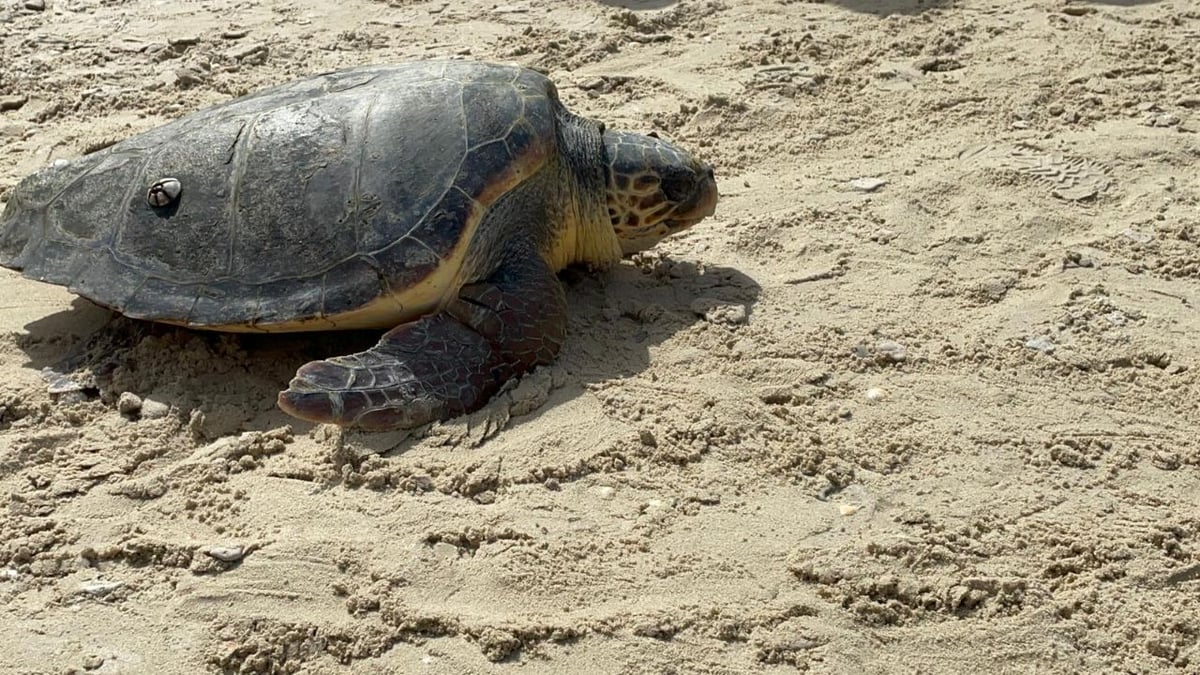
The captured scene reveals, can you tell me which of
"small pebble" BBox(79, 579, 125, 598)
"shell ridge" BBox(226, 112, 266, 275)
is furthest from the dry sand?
"shell ridge" BBox(226, 112, 266, 275)

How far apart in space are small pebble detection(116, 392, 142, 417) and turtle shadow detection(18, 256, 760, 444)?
0.06m

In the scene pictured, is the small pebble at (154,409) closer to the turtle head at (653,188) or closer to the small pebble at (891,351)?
the turtle head at (653,188)

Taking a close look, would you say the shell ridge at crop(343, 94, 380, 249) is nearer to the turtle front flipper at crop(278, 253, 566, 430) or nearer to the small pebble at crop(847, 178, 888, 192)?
the turtle front flipper at crop(278, 253, 566, 430)

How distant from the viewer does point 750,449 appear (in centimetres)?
357

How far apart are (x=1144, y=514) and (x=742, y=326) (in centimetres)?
141

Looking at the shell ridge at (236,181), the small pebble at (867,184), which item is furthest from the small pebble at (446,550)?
the small pebble at (867,184)

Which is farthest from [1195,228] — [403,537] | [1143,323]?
[403,537]

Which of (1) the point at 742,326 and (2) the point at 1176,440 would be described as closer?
(2) the point at 1176,440

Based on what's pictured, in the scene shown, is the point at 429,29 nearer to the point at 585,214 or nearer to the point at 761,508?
the point at 585,214

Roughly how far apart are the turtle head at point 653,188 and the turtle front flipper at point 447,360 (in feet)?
1.63

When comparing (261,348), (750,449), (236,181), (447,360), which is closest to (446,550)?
(447,360)

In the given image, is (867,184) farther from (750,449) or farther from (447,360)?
(447,360)

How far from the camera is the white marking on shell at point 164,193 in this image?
4164 millimetres

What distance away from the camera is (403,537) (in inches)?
128
